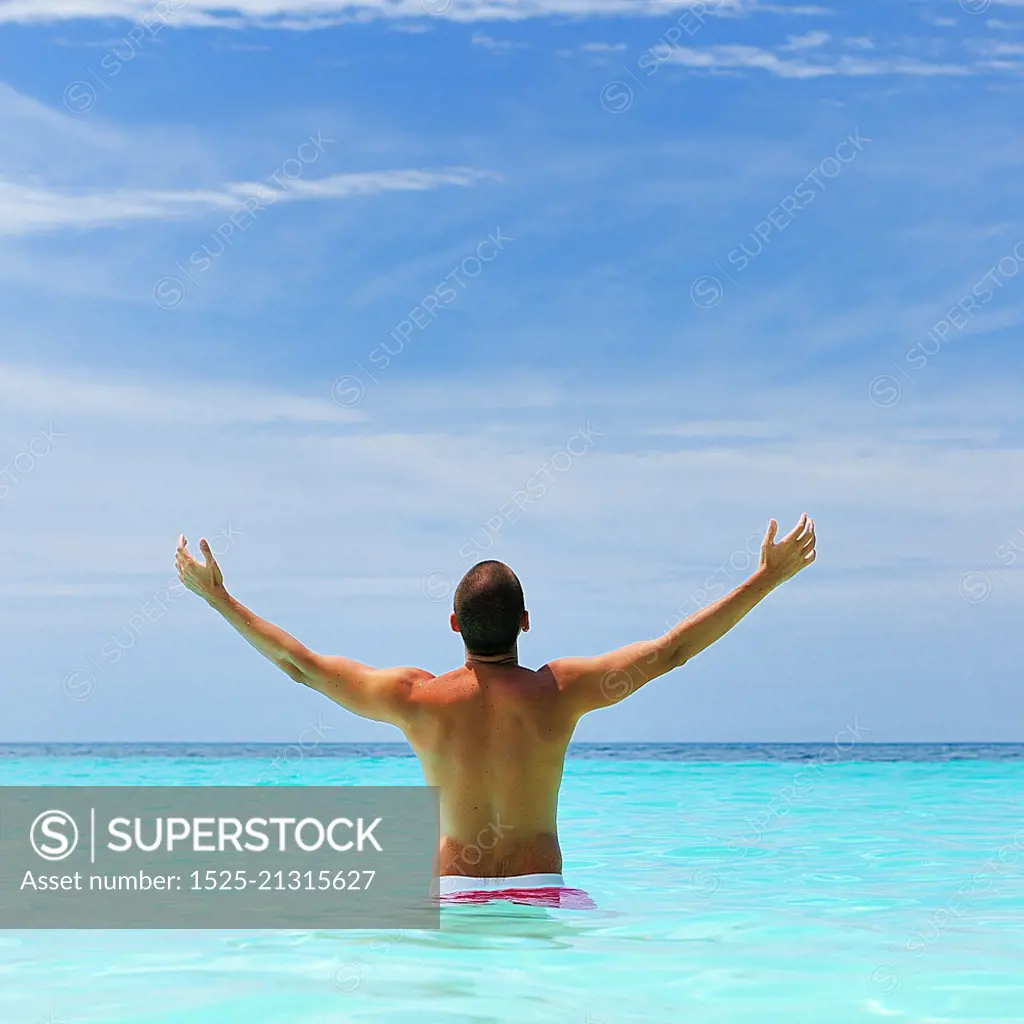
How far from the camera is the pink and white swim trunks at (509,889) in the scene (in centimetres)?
543

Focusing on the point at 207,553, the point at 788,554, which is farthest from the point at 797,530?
the point at 207,553

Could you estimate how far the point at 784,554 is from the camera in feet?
16.7

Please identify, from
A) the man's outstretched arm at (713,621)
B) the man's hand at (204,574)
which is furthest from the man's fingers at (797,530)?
the man's hand at (204,574)

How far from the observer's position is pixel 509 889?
5434 millimetres

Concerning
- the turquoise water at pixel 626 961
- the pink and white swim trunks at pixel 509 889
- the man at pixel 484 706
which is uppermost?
the man at pixel 484 706

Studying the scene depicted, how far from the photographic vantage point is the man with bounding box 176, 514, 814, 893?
17.3 feet

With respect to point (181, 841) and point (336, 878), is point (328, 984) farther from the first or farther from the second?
point (181, 841)

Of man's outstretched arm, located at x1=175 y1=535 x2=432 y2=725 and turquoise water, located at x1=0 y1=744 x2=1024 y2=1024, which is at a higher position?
man's outstretched arm, located at x1=175 y1=535 x2=432 y2=725

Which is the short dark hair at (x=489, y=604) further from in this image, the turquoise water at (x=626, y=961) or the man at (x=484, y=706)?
the turquoise water at (x=626, y=961)

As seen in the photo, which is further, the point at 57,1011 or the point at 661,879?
the point at 661,879

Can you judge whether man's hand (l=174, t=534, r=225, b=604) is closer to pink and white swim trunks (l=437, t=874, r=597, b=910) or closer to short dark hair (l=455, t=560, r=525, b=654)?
short dark hair (l=455, t=560, r=525, b=654)

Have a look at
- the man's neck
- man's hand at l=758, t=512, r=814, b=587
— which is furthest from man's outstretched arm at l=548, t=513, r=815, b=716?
the man's neck

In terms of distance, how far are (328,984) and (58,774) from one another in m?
24.7

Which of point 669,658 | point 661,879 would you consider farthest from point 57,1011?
point 661,879
